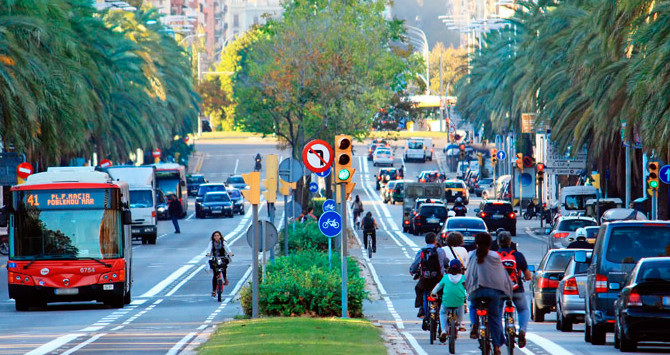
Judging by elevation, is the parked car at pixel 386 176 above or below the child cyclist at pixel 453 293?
below

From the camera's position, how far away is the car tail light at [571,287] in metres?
21.0

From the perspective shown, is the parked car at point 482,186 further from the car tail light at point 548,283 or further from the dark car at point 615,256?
the dark car at point 615,256

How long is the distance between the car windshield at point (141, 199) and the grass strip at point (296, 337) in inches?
1394

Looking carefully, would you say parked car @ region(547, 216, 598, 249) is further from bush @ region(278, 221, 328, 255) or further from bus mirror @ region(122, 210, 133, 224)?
bus mirror @ region(122, 210, 133, 224)

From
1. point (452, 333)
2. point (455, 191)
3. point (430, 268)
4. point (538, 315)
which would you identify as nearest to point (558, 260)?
point (538, 315)

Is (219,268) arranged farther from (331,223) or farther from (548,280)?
(548,280)

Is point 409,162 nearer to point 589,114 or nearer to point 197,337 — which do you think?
point 589,114

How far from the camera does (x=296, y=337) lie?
1802 centimetres

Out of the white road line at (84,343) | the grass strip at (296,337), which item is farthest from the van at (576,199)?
the white road line at (84,343)

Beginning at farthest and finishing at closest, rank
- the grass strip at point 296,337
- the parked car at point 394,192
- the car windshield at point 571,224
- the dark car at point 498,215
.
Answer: the parked car at point 394,192
the dark car at point 498,215
the car windshield at point 571,224
the grass strip at point 296,337

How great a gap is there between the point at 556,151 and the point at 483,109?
3219 centimetres

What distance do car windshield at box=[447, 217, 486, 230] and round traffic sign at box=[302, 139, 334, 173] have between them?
23.2 metres

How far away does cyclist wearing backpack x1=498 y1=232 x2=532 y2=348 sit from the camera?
16219 mm

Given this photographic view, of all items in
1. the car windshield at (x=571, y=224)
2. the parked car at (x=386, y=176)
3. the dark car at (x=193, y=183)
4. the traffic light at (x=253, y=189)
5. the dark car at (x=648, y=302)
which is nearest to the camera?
the dark car at (x=648, y=302)
